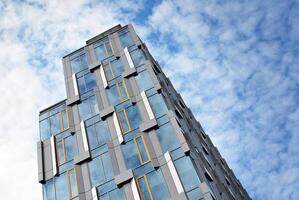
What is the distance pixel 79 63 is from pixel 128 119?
12.9m

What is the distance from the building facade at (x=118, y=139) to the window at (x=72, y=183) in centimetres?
9

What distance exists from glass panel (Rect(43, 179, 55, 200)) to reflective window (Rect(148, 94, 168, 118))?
11.0m

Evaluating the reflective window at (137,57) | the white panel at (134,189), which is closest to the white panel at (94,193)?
the white panel at (134,189)

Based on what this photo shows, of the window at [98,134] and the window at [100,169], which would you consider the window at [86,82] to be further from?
the window at [100,169]

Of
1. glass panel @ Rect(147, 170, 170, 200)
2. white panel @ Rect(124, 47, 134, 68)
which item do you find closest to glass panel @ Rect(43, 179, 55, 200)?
glass panel @ Rect(147, 170, 170, 200)

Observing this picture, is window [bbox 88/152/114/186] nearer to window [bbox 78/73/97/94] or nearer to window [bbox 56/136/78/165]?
window [bbox 56/136/78/165]

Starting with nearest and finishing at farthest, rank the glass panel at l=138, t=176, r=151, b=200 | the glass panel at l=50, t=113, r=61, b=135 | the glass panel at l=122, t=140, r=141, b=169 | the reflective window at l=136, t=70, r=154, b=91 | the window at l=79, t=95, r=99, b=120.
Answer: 1. the glass panel at l=138, t=176, r=151, b=200
2. the glass panel at l=122, t=140, r=141, b=169
3. the reflective window at l=136, t=70, r=154, b=91
4. the window at l=79, t=95, r=99, b=120
5. the glass panel at l=50, t=113, r=61, b=135

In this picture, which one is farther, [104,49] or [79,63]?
[79,63]

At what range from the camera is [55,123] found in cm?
4297

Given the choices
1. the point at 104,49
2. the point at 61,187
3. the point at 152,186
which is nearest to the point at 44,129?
the point at 61,187

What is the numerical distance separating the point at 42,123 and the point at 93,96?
20.3 ft

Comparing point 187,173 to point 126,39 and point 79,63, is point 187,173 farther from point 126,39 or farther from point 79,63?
point 79,63

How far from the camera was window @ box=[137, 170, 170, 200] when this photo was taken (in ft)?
102

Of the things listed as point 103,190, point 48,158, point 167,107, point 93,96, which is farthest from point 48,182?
point 167,107
